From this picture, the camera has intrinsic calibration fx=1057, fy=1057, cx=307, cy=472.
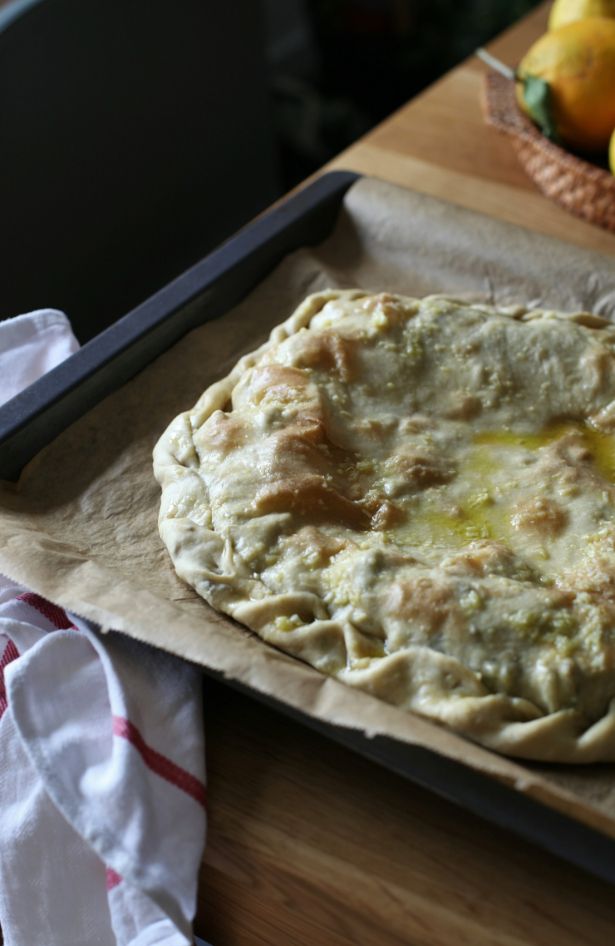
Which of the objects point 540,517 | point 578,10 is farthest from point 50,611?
point 578,10

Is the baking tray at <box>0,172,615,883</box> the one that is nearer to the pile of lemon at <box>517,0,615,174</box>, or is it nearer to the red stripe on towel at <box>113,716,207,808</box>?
the red stripe on towel at <box>113,716,207,808</box>

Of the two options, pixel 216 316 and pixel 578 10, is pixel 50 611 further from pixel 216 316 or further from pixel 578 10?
pixel 578 10

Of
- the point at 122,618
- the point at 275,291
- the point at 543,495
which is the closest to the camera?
the point at 122,618

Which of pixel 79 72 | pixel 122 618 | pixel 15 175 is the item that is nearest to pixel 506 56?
pixel 79 72

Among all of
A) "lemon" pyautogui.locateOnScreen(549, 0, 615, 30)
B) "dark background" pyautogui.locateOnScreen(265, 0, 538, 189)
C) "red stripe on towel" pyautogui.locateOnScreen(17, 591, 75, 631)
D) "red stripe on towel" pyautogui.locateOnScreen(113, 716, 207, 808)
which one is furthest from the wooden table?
"dark background" pyautogui.locateOnScreen(265, 0, 538, 189)

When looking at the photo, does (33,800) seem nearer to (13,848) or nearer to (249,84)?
(13,848)

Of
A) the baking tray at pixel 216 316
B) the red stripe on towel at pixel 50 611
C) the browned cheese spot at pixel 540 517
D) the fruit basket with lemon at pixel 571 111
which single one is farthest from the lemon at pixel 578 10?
the red stripe on towel at pixel 50 611
